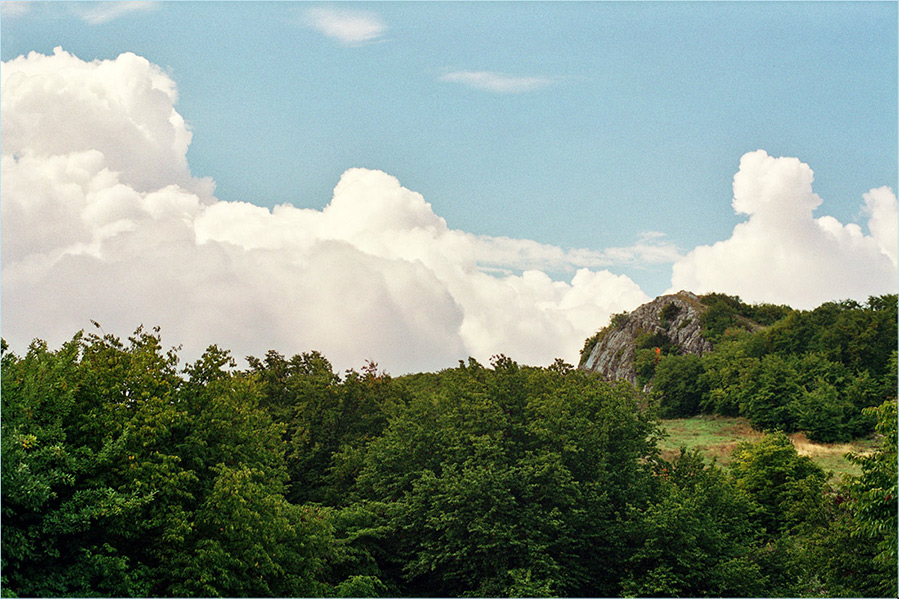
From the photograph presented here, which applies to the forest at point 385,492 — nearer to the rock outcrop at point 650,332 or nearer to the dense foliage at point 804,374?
the dense foliage at point 804,374

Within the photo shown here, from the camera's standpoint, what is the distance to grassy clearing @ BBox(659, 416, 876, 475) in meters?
53.0

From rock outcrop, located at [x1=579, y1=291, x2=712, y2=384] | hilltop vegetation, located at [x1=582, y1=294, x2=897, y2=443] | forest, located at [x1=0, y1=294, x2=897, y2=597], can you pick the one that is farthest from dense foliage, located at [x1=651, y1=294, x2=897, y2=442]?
forest, located at [x1=0, y1=294, x2=897, y2=597]

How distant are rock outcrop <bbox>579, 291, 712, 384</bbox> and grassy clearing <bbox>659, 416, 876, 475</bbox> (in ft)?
98.5

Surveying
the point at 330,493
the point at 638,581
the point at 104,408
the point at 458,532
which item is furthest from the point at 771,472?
the point at 104,408

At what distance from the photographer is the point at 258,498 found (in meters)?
22.7

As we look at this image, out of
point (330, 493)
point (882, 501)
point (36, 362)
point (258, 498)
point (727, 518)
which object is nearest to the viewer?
point (882, 501)

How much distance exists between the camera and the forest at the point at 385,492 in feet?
62.8

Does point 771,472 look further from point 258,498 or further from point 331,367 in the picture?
point 258,498

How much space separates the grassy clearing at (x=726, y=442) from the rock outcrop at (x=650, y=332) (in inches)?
1182

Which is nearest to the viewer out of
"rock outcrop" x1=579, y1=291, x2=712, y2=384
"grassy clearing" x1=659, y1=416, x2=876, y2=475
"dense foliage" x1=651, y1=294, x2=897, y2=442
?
"grassy clearing" x1=659, y1=416, x2=876, y2=475

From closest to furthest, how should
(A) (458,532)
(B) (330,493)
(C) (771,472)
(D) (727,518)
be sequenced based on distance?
1. (A) (458,532)
2. (D) (727,518)
3. (B) (330,493)
4. (C) (771,472)

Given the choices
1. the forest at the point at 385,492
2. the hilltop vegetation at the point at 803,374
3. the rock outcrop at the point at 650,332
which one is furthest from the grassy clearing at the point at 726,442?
the rock outcrop at the point at 650,332

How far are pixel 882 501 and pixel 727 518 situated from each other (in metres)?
14.1

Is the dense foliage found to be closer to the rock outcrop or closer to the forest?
the rock outcrop
